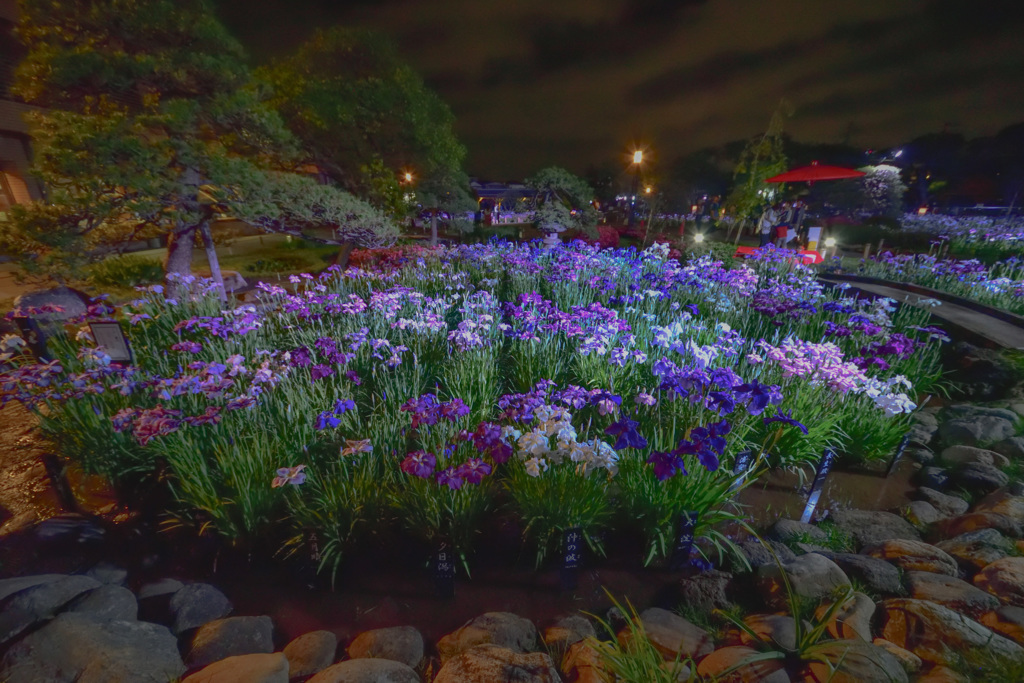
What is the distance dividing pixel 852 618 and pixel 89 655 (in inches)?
130

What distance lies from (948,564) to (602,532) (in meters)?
1.85

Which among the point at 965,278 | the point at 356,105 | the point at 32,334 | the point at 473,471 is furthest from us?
the point at 356,105

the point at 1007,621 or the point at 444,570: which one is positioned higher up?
the point at 1007,621

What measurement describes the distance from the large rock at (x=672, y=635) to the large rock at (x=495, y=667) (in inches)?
18.7

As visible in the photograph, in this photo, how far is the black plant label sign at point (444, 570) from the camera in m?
2.25

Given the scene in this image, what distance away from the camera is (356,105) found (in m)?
8.76

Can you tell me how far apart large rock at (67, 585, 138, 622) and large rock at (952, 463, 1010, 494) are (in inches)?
216

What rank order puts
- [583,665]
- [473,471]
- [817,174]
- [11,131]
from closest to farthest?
[583,665]
[473,471]
[11,131]
[817,174]

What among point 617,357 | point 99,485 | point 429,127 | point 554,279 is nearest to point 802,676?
point 617,357

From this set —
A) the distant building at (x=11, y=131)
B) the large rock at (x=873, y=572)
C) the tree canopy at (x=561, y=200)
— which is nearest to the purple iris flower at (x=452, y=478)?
the large rock at (x=873, y=572)

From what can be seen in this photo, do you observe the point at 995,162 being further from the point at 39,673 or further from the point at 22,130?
the point at 22,130

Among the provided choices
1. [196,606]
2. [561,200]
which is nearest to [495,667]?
[196,606]

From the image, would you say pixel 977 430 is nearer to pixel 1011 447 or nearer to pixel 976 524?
pixel 1011 447

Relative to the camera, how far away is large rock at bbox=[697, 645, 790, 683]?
62.5 inches
